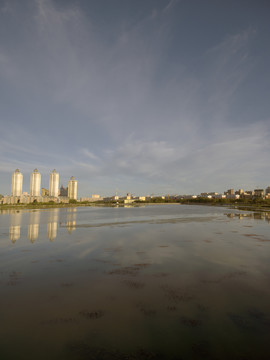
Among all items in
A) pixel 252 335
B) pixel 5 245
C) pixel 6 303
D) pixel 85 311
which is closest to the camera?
pixel 252 335

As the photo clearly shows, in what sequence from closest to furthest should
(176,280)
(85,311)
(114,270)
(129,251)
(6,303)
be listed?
(85,311)
(6,303)
(176,280)
(114,270)
(129,251)

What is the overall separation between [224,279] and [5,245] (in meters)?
17.2

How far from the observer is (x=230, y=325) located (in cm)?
675

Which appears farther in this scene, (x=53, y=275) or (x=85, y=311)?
(x=53, y=275)

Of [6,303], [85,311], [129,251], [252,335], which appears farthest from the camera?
[129,251]

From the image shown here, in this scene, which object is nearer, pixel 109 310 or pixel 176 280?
pixel 109 310

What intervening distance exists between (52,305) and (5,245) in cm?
1290

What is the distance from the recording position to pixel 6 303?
26.6 ft

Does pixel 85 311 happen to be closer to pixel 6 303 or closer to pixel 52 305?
pixel 52 305

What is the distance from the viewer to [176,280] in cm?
1065

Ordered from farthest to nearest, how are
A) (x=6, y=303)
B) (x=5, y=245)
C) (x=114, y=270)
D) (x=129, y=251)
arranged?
(x=5, y=245), (x=129, y=251), (x=114, y=270), (x=6, y=303)

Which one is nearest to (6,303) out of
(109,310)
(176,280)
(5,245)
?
(109,310)

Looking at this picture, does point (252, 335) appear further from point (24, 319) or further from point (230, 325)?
point (24, 319)

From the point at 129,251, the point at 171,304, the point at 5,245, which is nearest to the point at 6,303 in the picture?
the point at 171,304
